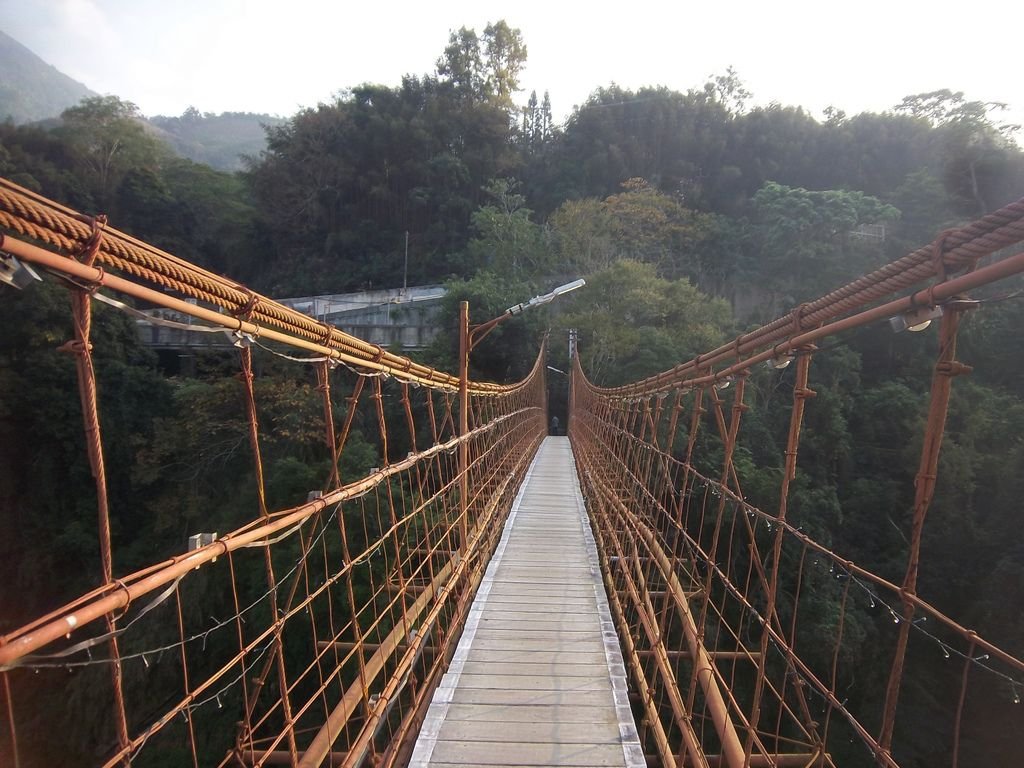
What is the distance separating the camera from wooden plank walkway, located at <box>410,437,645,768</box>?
4.71ft

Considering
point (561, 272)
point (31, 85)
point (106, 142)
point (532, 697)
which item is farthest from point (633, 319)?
point (31, 85)

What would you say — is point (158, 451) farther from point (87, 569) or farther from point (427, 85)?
point (427, 85)

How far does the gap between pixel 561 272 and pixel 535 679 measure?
503 inches

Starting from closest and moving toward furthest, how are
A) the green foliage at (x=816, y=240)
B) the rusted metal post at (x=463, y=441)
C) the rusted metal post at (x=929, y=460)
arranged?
the rusted metal post at (x=929, y=460)
the rusted metal post at (x=463, y=441)
the green foliage at (x=816, y=240)

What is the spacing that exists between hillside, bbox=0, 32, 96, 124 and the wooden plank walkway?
43316 millimetres

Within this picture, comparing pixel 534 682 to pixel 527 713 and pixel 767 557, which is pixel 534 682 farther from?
pixel 767 557

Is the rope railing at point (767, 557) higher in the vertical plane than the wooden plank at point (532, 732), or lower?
higher

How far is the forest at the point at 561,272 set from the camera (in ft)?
23.1

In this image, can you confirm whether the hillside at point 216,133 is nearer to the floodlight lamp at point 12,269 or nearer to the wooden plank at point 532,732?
the wooden plank at point 532,732

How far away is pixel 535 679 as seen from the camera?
1777 millimetres

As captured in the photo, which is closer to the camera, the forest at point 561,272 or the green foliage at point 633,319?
the forest at point 561,272

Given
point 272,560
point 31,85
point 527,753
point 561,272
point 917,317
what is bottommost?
point 527,753

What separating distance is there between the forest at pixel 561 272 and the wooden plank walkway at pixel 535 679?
1111 mm

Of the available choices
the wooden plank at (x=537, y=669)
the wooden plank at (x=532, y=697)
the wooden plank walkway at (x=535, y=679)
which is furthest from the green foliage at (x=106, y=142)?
the wooden plank at (x=532, y=697)
